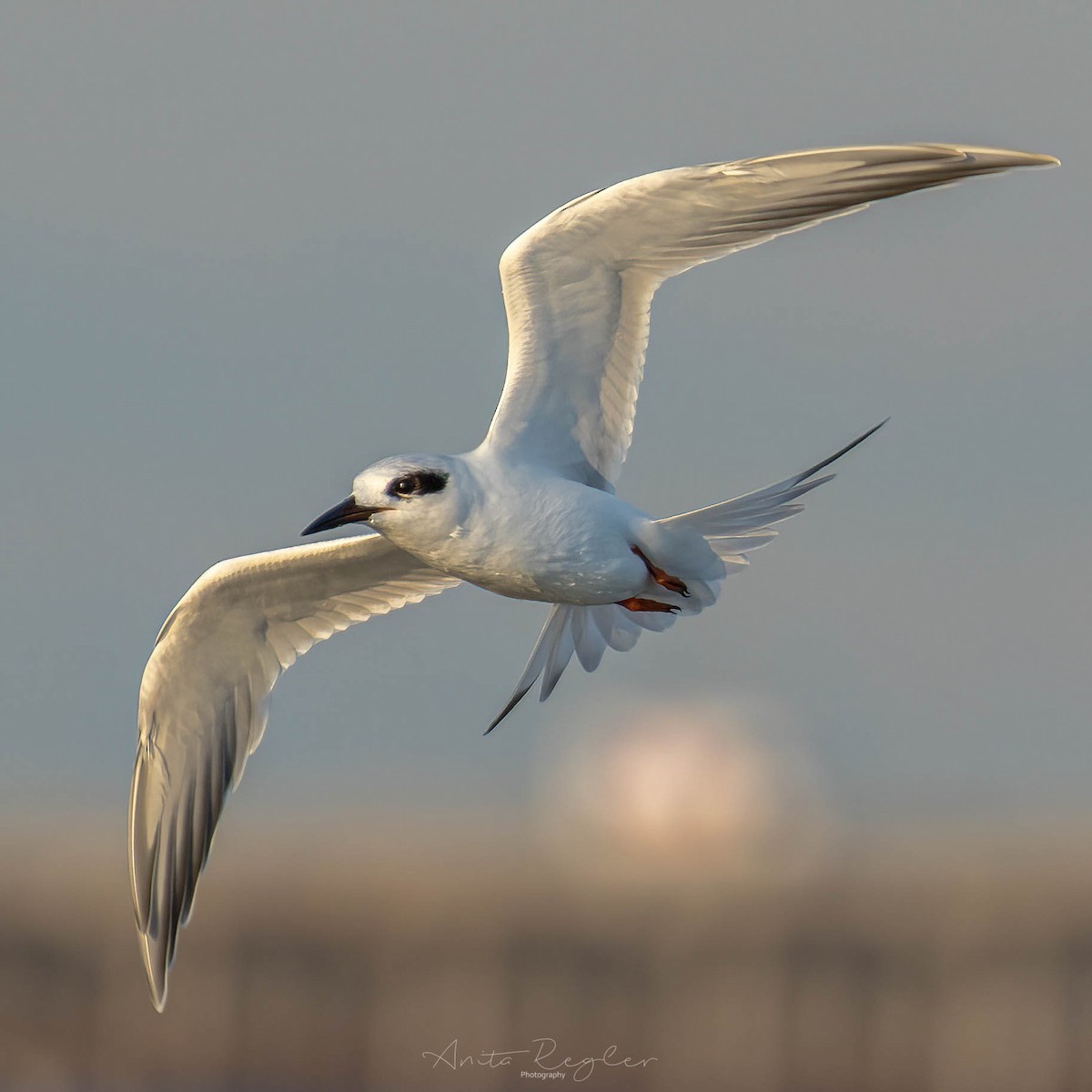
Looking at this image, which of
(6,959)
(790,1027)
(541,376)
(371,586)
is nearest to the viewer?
(541,376)

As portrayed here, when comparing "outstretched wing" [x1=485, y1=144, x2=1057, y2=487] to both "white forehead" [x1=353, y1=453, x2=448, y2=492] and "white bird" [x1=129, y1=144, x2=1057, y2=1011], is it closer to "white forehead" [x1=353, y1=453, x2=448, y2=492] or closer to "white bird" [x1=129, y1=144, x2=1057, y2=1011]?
"white bird" [x1=129, y1=144, x2=1057, y2=1011]

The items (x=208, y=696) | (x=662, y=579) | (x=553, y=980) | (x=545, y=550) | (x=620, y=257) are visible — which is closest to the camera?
(x=545, y=550)

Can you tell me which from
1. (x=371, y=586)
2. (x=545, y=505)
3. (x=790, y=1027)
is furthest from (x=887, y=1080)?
(x=545, y=505)

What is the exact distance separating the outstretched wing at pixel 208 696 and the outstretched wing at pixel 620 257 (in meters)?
1.55

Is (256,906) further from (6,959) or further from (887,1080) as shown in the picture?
(887,1080)

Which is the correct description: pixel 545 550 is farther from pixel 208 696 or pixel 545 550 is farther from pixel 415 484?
pixel 208 696

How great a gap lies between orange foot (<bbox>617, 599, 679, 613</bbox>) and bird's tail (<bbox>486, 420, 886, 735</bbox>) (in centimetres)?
5

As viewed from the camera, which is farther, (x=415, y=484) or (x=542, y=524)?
(x=542, y=524)

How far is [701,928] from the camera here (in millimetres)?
33500

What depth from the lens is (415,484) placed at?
1183 cm

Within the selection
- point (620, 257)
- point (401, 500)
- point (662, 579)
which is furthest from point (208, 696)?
point (620, 257)

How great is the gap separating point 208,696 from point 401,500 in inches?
Result: 128

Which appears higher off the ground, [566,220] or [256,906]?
[566,220]

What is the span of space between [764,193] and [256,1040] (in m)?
23.5
